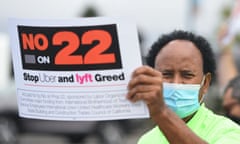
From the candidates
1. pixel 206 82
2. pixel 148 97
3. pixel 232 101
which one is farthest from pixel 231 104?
pixel 148 97

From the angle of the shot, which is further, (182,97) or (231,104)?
(231,104)

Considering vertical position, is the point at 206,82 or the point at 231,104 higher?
the point at 206,82

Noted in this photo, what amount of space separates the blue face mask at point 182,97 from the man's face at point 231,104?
1935mm

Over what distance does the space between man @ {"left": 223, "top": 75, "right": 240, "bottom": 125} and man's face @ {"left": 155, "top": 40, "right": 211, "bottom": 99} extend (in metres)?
1.80

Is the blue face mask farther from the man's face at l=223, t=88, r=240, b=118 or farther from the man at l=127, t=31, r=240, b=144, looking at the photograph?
the man's face at l=223, t=88, r=240, b=118

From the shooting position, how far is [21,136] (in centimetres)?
1914

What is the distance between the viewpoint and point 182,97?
14.0ft

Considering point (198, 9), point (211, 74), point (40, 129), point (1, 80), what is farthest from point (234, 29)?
point (198, 9)

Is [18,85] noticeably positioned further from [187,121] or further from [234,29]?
[234,29]

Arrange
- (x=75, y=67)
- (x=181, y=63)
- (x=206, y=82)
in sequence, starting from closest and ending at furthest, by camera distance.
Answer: (x=75, y=67)
(x=181, y=63)
(x=206, y=82)

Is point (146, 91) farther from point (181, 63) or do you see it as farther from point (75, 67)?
point (181, 63)

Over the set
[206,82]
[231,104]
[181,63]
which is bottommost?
[231,104]

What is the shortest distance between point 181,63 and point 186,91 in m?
0.17

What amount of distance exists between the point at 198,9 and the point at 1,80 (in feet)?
31.5
